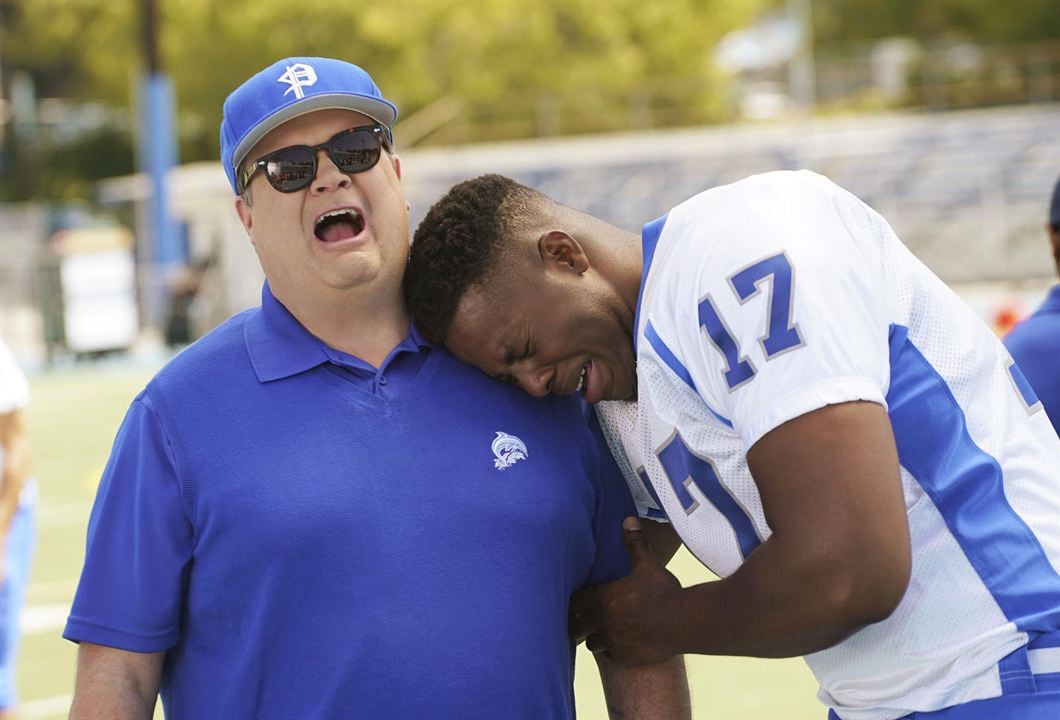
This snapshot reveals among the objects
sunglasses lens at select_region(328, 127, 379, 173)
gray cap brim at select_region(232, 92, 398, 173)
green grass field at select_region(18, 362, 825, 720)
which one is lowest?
green grass field at select_region(18, 362, 825, 720)

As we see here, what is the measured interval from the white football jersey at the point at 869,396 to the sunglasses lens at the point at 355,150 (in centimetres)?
65

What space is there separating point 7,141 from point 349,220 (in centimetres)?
4510

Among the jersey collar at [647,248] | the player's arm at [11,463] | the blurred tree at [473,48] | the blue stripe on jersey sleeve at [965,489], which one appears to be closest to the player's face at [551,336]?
the jersey collar at [647,248]

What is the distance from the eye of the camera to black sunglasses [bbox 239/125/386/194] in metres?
2.95

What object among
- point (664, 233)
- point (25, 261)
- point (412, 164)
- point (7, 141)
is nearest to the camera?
point (664, 233)

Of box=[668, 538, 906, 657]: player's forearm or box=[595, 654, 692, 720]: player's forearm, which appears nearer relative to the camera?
box=[668, 538, 906, 657]: player's forearm

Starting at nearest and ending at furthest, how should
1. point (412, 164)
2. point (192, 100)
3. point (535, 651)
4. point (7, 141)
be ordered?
point (535, 651) < point (412, 164) < point (192, 100) < point (7, 141)

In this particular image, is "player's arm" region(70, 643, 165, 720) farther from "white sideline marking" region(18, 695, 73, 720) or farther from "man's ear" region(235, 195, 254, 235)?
"white sideline marking" region(18, 695, 73, 720)

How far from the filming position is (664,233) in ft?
8.87

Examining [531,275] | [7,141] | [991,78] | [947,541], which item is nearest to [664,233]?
[531,275]

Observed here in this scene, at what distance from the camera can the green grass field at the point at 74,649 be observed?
653 centimetres

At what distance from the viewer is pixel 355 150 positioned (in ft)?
9.85

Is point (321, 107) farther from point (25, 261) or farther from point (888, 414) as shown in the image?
point (25, 261)

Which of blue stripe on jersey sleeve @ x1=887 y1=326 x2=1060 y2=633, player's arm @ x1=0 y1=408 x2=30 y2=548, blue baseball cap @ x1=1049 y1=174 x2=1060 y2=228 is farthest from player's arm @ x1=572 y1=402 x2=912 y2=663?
player's arm @ x1=0 y1=408 x2=30 y2=548
